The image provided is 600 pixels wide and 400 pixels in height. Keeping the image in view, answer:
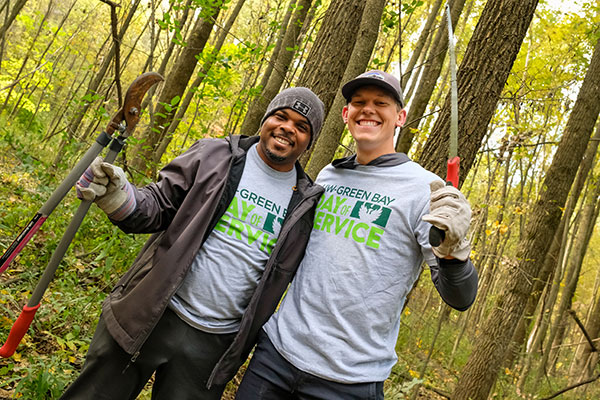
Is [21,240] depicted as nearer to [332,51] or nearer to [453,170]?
[453,170]

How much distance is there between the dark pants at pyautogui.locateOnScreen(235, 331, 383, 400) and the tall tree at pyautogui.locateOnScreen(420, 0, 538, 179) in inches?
94.7

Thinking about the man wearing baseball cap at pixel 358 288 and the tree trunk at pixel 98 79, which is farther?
the tree trunk at pixel 98 79

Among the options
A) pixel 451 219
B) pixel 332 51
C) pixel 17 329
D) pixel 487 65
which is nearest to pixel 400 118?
pixel 451 219

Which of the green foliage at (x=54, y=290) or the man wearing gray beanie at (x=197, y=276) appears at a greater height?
the man wearing gray beanie at (x=197, y=276)

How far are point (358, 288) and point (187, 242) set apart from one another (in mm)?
849

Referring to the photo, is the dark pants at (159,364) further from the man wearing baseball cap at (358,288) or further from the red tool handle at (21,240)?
the red tool handle at (21,240)

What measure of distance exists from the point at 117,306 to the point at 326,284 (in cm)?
102

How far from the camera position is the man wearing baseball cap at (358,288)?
196 cm

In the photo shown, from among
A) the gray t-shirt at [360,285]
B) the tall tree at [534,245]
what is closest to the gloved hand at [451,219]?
the gray t-shirt at [360,285]

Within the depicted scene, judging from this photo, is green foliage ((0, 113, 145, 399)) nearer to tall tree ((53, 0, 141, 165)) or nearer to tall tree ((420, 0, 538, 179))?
tall tree ((53, 0, 141, 165))

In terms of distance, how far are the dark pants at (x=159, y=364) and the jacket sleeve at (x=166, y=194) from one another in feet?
1.52

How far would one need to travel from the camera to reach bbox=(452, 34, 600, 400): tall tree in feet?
22.6

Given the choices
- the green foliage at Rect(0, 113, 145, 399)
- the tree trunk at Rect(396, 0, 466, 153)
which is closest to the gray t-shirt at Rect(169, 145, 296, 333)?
the green foliage at Rect(0, 113, 145, 399)

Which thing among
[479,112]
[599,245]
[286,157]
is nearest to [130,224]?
[286,157]
